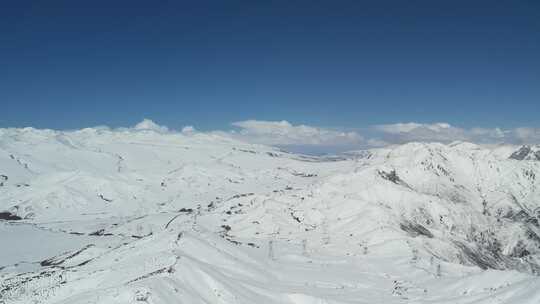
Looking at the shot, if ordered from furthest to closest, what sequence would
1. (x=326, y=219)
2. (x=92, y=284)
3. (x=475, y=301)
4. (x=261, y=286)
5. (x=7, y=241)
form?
(x=326, y=219) → (x=7, y=241) → (x=261, y=286) → (x=92, y=284) → (x=475, y=301)

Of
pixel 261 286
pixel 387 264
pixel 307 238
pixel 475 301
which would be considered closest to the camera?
pixel 475 301

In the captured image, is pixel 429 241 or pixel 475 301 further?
pixel 429 241

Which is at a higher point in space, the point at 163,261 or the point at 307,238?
the point at 163,261

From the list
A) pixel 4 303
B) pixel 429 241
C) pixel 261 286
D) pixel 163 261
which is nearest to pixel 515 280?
pixel 261 286

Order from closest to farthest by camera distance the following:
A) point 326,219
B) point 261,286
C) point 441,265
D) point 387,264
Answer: point 261,286 < point 387,264 < point 441,265 < point 326,219

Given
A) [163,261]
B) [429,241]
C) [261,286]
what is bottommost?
[429,241]

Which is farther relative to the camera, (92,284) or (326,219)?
(326,219)

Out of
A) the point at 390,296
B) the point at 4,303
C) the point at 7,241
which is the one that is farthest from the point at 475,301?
the point at 7,241

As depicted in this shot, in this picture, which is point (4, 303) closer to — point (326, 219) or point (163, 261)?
point (163, 261)

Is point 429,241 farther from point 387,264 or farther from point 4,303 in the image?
point 4,303
